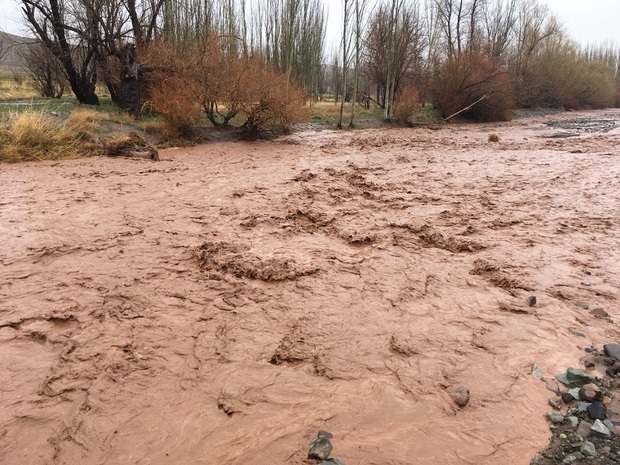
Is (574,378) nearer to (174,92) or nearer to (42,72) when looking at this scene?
(174,92)

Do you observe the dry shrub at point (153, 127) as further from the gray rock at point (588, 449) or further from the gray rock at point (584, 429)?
the gray rock at point (588, 449)

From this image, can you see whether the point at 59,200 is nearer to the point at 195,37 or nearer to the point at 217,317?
the point at 217,317

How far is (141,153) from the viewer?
1078cm

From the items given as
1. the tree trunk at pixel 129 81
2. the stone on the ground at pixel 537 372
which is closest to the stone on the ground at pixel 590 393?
the stone on the ground at pixel 537 372

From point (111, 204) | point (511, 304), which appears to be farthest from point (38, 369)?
point (111, 204)

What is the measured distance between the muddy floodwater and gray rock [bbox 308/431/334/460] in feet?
0.16

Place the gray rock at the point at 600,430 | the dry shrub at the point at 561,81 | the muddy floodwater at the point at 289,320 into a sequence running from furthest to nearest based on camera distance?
the dry shrub at the point at 561,81, the muddy floodwater at the point at 289,320, the gray rock at the point at 600,430

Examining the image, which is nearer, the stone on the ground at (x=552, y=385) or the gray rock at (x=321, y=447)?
the gray rock at (x=321, y=447)

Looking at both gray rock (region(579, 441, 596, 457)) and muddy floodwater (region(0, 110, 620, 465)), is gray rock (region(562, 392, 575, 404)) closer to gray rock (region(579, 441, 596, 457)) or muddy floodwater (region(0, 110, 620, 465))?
muddy floodwater (region(0, 110, 620, 465))

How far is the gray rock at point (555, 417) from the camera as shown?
7.51ft

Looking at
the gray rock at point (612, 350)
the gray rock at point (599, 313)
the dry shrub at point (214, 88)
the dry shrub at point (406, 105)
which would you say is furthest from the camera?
the dry shrub at point (406, 105)

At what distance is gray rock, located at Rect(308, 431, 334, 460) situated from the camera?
208 cm

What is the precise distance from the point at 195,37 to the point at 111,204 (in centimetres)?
1421

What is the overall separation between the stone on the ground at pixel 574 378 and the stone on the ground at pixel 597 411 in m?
0.24
